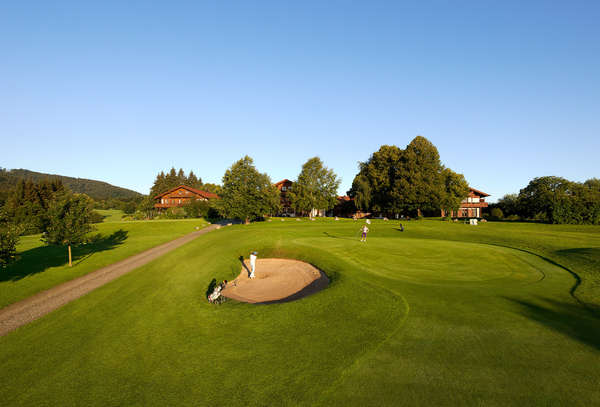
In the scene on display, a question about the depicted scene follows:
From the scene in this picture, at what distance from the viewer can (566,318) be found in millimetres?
9422

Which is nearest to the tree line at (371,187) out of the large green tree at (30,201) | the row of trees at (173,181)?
the large green tree at (30,201)

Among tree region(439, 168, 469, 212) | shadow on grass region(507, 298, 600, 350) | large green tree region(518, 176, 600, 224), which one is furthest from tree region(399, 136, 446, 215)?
shadow on grass region(507, 298, 600, 350)

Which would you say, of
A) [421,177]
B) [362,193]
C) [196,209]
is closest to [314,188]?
[362,193]

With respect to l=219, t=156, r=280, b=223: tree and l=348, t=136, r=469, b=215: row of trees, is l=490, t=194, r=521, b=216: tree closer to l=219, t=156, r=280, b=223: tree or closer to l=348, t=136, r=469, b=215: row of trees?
l=348, t=136, r=469, b=215: row of trees

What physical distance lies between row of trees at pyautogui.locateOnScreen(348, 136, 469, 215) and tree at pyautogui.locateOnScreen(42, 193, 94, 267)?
2216 inches

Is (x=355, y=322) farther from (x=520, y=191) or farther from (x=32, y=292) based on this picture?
(x=520, y=191)

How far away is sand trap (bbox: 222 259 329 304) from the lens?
15.2 meters

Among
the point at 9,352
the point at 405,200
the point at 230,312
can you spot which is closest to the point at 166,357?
the point at 230,312

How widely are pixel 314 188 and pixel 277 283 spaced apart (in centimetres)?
5314

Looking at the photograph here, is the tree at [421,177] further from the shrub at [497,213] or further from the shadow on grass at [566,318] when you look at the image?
the shadow on grass at [566,318]

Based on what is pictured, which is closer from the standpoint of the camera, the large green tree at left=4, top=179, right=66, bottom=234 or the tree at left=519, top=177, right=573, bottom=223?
the tree at left=519, top=177, right=573, bottom=223

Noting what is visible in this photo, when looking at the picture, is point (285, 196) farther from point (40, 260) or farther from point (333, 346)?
point (333, 346)

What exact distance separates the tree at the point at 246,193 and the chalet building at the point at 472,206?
170 feet

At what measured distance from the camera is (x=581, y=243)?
74.9 ft
